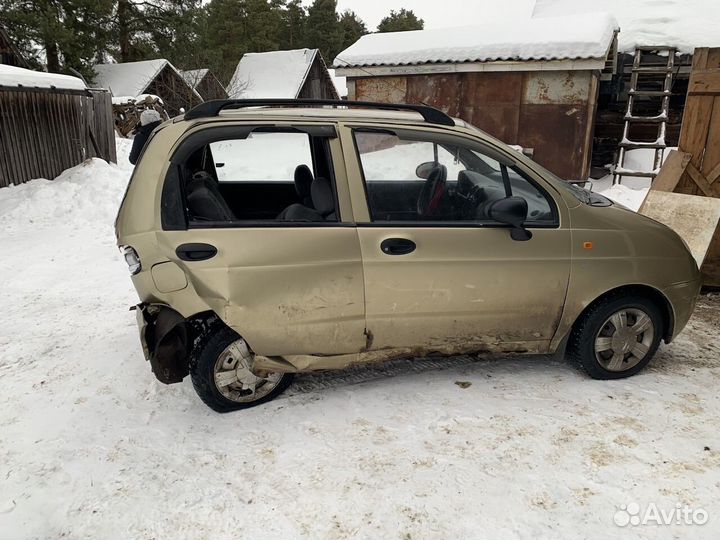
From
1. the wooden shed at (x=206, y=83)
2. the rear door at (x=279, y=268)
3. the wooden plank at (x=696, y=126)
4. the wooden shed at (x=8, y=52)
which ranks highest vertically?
the wooden shed at (x=8, y=52)

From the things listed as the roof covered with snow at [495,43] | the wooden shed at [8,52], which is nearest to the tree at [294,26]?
the wooden shed at [8,52]

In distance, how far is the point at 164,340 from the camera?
3.00 metres

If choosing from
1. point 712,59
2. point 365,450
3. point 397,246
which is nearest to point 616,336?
point 397,246

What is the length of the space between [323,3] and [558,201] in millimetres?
48773

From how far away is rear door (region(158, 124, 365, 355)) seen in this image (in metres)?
2.92

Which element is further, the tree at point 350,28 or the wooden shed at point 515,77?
the tree at point 350,28

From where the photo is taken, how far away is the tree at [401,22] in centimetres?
5225

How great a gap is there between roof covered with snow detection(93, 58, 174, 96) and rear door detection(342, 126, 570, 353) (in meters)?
25.2

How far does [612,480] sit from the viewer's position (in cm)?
260

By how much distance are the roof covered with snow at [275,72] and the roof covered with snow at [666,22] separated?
19.0 metres

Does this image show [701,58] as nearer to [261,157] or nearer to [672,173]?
[672,173]

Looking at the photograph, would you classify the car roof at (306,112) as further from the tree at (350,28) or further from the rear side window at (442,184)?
the tree at (350,28)

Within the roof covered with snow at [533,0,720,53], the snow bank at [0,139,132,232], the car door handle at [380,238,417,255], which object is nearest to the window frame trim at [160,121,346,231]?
the car door handle at [380,238,417,255]

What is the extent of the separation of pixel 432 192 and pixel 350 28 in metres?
52.1
